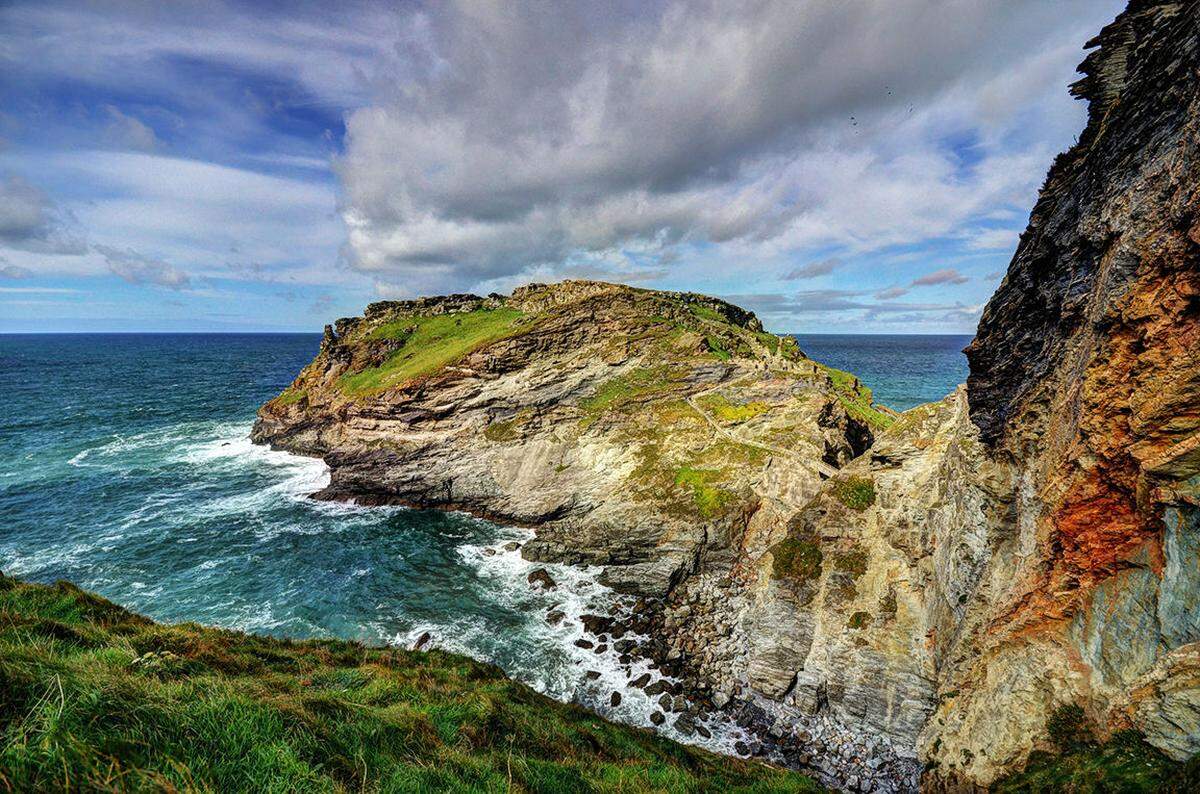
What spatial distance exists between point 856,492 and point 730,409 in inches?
756

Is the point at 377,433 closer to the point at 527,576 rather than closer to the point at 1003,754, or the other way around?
the point at 527,576

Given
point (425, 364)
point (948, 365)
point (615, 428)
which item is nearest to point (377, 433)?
point (425, 364)

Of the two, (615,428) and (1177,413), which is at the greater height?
(1177,413)

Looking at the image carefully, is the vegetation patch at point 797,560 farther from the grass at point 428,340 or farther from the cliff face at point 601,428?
the grass at point 428,340

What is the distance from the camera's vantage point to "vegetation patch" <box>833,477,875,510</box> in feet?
84.3

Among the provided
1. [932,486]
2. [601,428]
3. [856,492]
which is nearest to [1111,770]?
[932,486]

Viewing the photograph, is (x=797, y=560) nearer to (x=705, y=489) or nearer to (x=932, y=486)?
(x=932, y=486)

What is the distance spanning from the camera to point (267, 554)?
124 feet

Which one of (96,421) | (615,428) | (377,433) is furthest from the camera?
(96,421)

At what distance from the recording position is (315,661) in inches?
571

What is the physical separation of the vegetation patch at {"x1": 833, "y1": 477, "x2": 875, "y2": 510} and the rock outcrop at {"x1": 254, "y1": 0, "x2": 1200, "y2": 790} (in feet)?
0.41

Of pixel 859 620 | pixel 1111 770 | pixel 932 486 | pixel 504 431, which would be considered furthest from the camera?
pixel 504 431

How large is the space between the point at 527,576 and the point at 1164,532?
32294 millimetres

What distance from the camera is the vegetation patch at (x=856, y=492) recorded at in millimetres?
25703
